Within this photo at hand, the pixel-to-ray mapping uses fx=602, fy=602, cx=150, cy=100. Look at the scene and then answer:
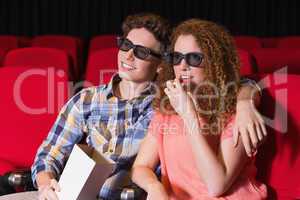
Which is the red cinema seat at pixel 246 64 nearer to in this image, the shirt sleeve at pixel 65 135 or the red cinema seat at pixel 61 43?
the shirt sleeve at pixel 65 135

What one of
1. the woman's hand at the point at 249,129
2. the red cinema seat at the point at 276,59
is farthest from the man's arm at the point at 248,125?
the red cinema seat at the point at 276,59

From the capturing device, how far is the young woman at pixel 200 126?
171cm

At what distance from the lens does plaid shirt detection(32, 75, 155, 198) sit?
6.78 feet

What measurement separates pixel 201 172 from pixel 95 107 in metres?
0.56

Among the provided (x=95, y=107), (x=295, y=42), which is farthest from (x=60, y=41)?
(x=95, y=107)

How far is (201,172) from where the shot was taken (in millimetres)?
1721

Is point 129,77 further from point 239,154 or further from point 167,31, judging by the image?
point 239,154

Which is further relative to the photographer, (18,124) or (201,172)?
(18,124)

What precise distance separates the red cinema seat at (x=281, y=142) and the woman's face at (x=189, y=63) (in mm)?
332

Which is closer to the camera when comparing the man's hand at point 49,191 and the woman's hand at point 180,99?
the woman's hand at point 180,99

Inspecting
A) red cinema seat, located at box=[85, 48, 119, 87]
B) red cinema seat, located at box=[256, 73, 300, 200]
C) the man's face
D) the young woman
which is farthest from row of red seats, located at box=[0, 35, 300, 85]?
the young woman

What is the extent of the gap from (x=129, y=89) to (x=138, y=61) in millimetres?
142

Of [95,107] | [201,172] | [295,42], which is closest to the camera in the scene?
[201,172]

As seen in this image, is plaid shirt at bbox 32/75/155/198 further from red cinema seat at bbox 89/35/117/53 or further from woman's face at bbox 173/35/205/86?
red cinema seat at bbox 89/35/117/53
